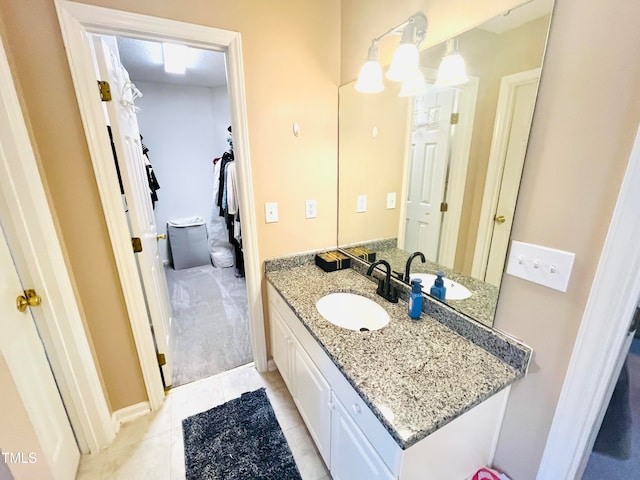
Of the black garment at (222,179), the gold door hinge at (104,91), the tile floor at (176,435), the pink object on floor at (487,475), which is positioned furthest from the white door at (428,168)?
the black garment at (222,179)

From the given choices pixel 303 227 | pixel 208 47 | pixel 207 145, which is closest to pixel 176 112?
pixel 207 145

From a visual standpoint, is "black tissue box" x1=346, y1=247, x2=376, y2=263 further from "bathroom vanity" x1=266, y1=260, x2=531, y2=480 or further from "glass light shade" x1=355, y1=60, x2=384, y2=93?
"glass light shade" x1=355, y1=60, x2=384, y2=93

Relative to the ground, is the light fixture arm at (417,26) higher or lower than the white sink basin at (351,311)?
higher

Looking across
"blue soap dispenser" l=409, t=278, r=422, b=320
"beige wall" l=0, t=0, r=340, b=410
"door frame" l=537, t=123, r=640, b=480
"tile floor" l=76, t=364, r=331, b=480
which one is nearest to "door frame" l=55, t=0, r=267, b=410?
"beige wall" l=0, t=0, r=340, b=410

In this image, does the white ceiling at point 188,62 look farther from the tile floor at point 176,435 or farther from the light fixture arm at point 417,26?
the tile floor at point 176,435

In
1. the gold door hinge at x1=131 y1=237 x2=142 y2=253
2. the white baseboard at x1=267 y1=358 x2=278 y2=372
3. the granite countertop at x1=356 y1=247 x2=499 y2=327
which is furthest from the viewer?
the white baseboard at x1=267 y1=358 x2=278 y2=372

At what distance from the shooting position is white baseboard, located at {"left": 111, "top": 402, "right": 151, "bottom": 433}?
1.57 metres

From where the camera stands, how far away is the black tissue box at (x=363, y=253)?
169 centimetres

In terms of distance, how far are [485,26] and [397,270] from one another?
3.46ft

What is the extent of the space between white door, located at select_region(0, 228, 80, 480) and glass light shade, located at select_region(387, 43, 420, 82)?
1.71m

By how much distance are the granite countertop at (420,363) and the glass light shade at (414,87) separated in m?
0.96

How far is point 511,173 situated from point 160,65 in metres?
3.32

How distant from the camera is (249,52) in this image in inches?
55.4

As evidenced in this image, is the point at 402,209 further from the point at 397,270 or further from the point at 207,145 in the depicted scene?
the point at 207,145
